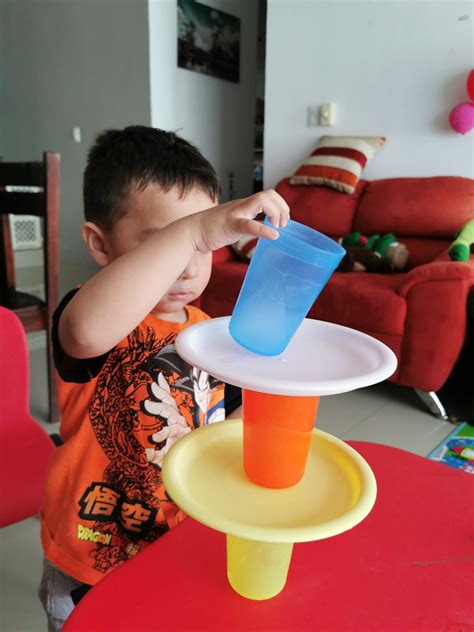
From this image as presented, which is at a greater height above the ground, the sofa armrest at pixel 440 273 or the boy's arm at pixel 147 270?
the boy's arm at pixel 147 270

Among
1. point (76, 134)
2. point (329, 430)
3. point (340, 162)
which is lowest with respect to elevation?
point (329, 430)

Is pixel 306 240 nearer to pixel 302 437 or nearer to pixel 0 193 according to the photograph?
pixel 302 437

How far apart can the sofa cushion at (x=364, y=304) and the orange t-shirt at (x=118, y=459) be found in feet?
4.88

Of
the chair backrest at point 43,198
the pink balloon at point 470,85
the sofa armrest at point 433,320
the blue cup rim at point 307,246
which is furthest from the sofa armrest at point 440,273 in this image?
the blue cup rim at point 307,246

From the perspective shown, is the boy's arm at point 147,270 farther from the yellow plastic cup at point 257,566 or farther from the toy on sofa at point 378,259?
the toy on sofa at point 378,259

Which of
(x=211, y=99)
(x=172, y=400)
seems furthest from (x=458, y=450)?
(x=211, y=99)

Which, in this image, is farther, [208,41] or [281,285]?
[208,41]

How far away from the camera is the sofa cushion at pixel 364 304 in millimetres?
2016

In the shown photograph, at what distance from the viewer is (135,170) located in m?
0.66

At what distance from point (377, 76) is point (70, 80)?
2.57 meters

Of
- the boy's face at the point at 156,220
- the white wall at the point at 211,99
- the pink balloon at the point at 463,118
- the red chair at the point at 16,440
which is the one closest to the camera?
the boy's face at the point at 156,220

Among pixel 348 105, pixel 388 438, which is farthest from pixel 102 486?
pixel 348 105

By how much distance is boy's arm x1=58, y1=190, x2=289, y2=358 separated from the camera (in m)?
0.41

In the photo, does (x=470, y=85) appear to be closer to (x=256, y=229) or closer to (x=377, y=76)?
(x=377, y=76)
